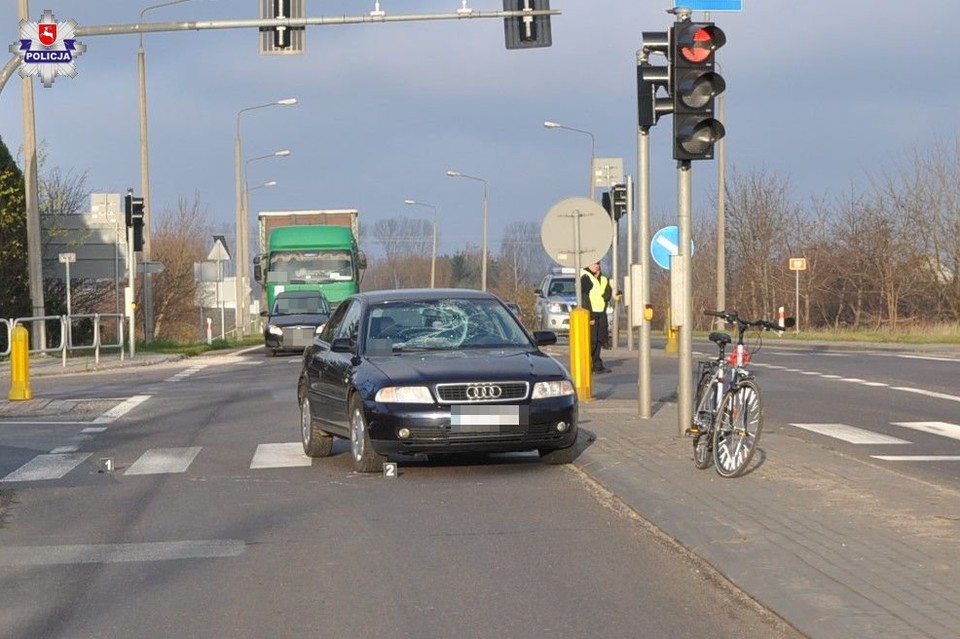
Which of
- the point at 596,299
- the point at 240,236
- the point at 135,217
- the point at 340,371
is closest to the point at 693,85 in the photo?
the point at 340,371

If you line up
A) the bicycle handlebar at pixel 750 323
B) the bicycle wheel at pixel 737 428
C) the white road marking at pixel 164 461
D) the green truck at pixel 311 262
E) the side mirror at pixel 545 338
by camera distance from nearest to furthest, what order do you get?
the bicycle wheel at pixel 737 428
the bicycle handlebar at pixel 750 323
the white road marking at pixel 164 461
the side mirror at pixel 545 338
the green truck at pixel 311 262

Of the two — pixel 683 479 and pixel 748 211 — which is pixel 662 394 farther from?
pixel 748 211

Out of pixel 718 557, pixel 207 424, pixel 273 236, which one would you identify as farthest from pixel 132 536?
pixel 273 236

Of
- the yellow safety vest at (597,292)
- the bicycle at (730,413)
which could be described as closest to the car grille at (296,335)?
the yellow safety vest at (597,292)

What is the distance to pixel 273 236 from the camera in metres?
45.3

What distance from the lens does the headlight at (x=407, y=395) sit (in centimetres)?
1230

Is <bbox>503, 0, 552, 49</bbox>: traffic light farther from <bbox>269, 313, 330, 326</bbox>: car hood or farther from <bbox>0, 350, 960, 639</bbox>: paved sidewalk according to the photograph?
<bbox>269, 313, 330, 326</bbox>: car hood

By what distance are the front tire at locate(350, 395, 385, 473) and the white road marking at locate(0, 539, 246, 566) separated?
3.11 metres

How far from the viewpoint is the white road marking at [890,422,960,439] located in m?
15.6

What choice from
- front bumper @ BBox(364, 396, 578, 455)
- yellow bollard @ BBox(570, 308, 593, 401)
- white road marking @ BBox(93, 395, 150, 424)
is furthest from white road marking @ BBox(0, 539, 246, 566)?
white road marking @ BBox(93, 395, 150, 424)

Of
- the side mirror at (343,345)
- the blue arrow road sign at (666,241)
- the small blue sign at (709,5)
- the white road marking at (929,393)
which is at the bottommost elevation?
the white road marking at (929,393)

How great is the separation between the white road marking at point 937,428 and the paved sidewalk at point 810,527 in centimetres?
214

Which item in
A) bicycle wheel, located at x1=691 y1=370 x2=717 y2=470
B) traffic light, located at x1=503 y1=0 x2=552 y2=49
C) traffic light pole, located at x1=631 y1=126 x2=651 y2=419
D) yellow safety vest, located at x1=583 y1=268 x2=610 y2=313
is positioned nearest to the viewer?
bicycle wheel, located at x1=691 y1=370 x2=717 y2=470

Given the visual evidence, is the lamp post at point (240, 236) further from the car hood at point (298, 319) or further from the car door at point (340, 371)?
the car door at point (340, 371)
